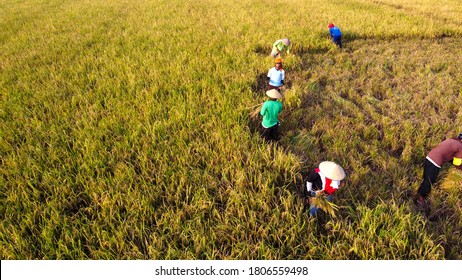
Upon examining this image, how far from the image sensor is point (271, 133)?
3199 millimetres

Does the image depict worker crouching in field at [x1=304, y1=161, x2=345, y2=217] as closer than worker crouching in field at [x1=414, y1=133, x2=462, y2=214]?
Yes

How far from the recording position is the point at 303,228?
81.2 inches

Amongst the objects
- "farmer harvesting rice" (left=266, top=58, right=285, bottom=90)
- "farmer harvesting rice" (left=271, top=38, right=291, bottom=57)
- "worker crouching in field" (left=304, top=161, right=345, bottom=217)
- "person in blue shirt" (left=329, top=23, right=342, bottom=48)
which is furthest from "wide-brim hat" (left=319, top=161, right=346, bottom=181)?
"person in blue shirt" (left=329, top=23, right=342, bottom=48)

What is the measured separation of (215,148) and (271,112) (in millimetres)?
812

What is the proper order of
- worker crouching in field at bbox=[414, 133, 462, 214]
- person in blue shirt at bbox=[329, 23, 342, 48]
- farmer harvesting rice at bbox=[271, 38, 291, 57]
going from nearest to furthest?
worker crouching in field at bbox=[414, 133, 462, 214] < farmer harvesting rice at bbox=[271, 38, 291, 57] < person in blue shirt at bbox=[329, 23, 342, 48]

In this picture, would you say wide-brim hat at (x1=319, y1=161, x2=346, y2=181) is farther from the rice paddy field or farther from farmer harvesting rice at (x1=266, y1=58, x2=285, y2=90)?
farmer harvesting rice at (x1=266, y1=58, x2=285, y2=90)

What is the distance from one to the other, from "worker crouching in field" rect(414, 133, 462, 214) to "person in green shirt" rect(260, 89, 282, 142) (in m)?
1.68

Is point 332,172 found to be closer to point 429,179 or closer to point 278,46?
point 429,179

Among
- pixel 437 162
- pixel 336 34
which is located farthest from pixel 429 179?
pixel 336 34

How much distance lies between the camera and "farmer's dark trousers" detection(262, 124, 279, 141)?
3.14 m

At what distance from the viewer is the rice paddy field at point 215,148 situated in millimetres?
2004

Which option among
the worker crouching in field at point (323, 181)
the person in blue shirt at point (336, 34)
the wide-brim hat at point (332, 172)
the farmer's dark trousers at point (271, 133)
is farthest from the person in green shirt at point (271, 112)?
the person in blue shirt at point (336, 34)

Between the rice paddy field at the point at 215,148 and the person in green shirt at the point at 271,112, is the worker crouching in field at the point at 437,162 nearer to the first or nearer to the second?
the rice paddy field at the point at 215,148

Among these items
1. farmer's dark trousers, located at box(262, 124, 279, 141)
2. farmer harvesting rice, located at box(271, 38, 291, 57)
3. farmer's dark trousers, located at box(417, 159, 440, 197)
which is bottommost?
farmer's dark trousers, located at box(417, 159, 440, 197)
